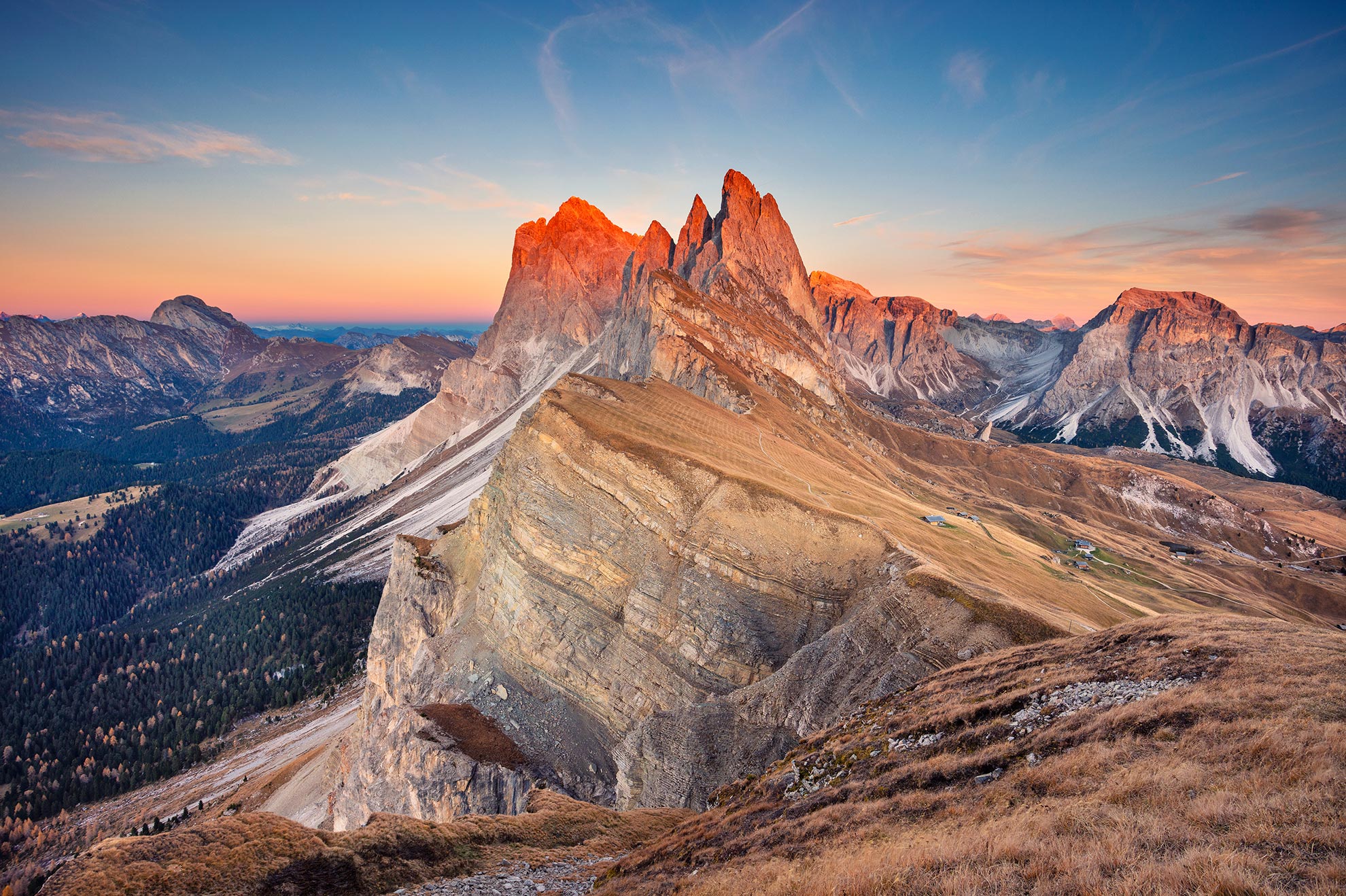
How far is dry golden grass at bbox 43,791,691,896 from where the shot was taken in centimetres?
1577

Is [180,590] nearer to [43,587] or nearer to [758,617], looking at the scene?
[43,587]

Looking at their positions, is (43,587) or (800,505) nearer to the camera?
(800,505)

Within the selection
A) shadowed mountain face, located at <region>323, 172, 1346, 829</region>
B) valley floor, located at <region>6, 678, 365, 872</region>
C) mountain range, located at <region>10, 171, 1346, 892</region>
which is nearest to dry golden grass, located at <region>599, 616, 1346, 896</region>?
mountain range, located at <region>10, 171, 1346, 892</region>

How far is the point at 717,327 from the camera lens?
124 m

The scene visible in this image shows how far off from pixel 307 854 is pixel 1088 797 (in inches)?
886

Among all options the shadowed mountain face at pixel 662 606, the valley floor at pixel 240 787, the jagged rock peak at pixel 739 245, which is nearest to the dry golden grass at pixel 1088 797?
the shadowed mountain face at pixel 662 606

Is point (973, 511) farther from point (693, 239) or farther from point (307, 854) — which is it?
point (693, 239)

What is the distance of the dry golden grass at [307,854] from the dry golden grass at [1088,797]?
537cm

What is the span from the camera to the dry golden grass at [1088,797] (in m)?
9.13

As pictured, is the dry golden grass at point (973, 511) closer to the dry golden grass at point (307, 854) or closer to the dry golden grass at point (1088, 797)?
the dry golden grass at point (1088, 797)

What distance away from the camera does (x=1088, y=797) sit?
12.2 meters

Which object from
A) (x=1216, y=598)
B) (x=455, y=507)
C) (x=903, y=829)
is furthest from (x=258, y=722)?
(x=1216, y=598)

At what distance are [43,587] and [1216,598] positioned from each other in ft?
1022

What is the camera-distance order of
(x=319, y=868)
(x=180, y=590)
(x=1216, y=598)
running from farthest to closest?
(x=180, y=590)
(x=1216, y=598)
(x=319, y=868)
